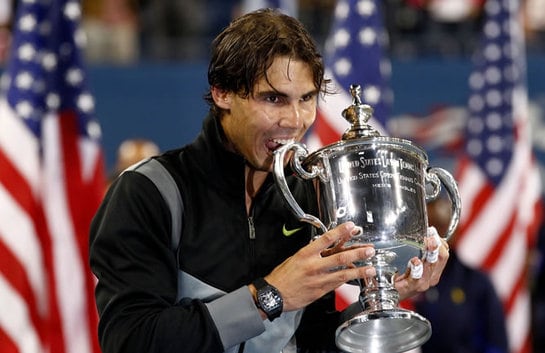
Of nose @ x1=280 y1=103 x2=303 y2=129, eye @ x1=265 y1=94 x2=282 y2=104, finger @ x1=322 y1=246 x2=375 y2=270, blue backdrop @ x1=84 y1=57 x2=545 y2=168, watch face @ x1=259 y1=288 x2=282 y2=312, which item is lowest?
blue backdrop @ x1=84 y1=57 x2=545 y2=168

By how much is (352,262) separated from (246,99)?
434 millimetres

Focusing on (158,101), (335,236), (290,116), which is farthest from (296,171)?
(158,101)

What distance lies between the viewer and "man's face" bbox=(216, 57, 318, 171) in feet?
7.81

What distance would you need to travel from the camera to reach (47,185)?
4242mm

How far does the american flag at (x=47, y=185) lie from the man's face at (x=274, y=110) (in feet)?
5.63

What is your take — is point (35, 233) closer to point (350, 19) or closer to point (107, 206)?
point (350, 19)

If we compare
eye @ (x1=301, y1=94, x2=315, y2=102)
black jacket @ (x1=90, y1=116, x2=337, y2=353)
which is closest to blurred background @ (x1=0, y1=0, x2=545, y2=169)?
black jacket @ (x1=90, y1=116, x2=337, y2=353)

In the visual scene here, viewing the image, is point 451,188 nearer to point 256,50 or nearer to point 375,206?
point 375,206

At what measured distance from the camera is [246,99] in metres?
2.42

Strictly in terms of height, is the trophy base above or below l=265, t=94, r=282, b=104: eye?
below

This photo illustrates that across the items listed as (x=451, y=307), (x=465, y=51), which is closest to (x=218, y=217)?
(x=451, y=307)

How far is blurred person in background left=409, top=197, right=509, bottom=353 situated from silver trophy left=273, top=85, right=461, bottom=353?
2.92m

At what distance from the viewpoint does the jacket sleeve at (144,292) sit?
2.27 m

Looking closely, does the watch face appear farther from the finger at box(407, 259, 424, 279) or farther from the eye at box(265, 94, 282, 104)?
the eye at box(265, 94, 282, 104)
